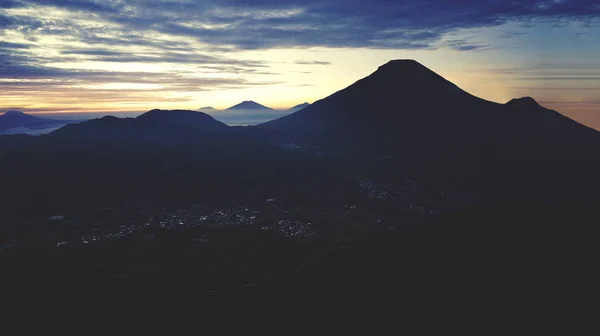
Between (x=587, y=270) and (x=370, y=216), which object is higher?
(x=587, y=270)

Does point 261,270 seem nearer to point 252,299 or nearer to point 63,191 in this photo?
point 252,299

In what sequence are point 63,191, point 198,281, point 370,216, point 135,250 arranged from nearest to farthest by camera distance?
point 198,281 → point 135,250 → point 370,216 → point 63,191

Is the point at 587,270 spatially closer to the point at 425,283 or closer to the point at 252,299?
the point at 425,283

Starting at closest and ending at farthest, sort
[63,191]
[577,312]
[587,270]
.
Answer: [577,312]
[587,270]
[63,191]

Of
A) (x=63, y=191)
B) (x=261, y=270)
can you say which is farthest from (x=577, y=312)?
(x=63, y=191)

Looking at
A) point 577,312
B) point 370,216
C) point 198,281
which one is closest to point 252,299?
point 198,281

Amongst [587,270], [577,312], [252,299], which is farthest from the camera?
[252,299]

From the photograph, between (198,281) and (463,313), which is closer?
(463,313)

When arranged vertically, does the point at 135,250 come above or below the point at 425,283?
below

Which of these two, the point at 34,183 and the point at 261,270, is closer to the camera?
the point at 261,270
